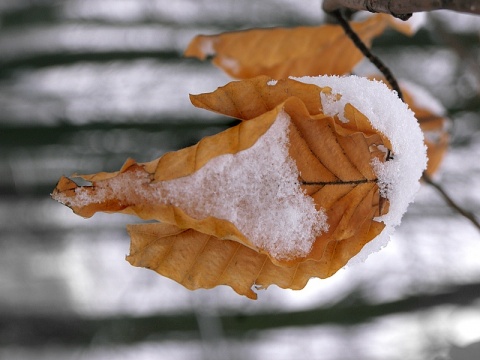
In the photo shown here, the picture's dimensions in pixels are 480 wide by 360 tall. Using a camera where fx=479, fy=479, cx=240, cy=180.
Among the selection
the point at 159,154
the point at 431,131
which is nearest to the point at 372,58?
the point at 431,131

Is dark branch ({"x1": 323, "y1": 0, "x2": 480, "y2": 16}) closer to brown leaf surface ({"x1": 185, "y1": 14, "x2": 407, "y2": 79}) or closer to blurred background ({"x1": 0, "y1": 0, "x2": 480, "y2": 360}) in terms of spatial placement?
brown leaf surface ({"x1": 185, "y1": 14, "x2": 407, "y2": 79})

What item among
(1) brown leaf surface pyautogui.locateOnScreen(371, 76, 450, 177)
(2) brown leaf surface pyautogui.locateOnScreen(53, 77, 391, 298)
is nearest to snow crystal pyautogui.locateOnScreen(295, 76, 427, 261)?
(2) brown leaf surface pyautogui.locateOnScreen(53, 77, 391, 298)

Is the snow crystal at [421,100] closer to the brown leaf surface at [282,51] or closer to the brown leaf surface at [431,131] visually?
the brown leaf surface at [431,131]

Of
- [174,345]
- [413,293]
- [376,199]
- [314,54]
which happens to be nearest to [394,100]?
[376,199]

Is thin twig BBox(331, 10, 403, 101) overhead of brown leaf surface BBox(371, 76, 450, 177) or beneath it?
beneath

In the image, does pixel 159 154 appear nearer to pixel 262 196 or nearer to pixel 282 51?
pixel 282 51

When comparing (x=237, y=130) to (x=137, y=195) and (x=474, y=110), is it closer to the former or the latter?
(x=137, y=195)
